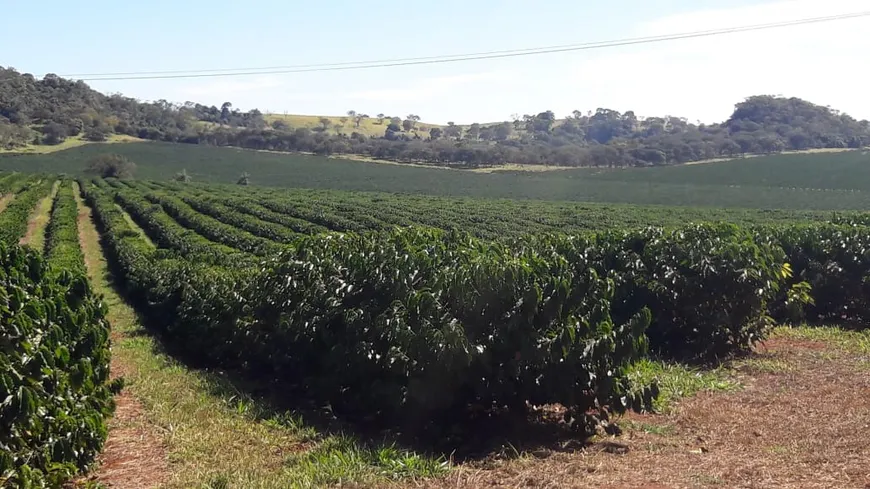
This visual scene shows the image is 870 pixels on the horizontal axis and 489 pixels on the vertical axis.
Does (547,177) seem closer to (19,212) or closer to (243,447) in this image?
(19,212)

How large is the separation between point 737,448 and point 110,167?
88.4m

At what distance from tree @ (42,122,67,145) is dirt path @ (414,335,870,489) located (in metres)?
113

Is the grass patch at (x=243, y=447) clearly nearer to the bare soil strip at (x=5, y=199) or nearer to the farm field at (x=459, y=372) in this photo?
the farm field at (x=459, y=372)

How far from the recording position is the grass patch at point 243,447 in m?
6.01

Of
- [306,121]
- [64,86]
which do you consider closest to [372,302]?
[64,86]

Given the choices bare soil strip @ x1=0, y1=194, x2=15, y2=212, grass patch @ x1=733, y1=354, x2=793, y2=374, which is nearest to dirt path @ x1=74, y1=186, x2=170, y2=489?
grass patch @ x1=733, y1=354, x2=793, y2=374

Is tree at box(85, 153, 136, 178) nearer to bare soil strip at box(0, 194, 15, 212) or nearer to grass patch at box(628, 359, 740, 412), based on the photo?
bare soil strip at box(0, 194, 15, 212)

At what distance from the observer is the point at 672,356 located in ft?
38.7

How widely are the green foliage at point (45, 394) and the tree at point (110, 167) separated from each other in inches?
3278

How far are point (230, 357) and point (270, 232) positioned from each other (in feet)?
80.3

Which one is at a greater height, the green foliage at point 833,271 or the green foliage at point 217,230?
the green foliage at point 833,271

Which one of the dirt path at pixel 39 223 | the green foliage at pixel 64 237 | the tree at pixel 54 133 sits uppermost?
the tree at pixel 54 133

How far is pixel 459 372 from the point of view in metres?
7.39

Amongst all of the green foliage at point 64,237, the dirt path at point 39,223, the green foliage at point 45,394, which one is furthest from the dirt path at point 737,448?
the dirt path at point 39,223
